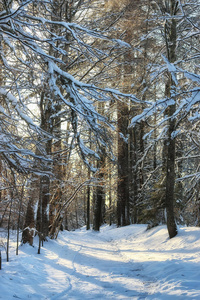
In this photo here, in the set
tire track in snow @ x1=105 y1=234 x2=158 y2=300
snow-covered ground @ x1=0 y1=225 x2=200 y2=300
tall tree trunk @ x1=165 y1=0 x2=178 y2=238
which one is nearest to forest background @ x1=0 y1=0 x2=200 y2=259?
tall tree trunk @ x1=165 y1=0 x2=178 y2=238

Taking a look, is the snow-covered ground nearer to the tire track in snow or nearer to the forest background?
the tire track in snow

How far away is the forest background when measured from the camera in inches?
162

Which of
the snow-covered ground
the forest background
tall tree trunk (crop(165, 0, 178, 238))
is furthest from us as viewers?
tall tree trunk (crop(165, 0, 178, 238))

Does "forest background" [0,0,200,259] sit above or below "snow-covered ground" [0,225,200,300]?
above

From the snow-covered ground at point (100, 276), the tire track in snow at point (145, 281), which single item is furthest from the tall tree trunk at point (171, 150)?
the tire track in snow at point (145, 281)

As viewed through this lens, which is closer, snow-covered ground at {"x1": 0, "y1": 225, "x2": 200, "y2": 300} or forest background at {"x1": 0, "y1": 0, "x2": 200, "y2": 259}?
forest background at {"x1": 0, "y1": 0, "x2": 200, "y2": 259}

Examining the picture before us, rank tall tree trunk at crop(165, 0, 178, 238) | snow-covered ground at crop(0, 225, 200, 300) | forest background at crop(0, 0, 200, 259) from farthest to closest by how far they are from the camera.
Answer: tall tree trunk at crop(165, 0, 178, 238)
snow-covered ground at crop(0, 225, 200, 300)
forest background at crop(0, 0, 200, 259)

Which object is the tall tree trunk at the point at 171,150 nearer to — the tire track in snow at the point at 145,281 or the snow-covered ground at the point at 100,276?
the snow-covered ground at the point at 100,276

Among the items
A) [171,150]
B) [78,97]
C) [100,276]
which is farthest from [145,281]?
[171,150]

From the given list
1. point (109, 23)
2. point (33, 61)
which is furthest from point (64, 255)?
point (109, 23)

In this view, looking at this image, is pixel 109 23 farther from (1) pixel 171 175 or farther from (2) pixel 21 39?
(2) pixel 21 39

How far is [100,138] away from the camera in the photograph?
165 inches

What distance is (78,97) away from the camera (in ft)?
13.1

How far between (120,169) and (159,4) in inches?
427
